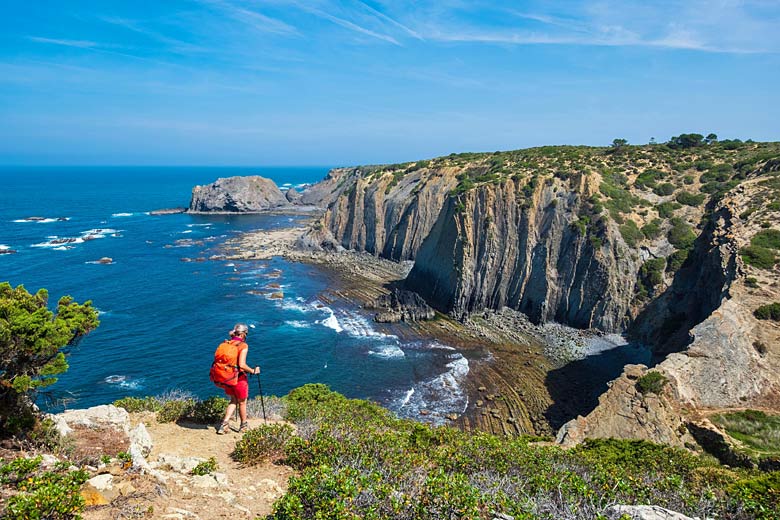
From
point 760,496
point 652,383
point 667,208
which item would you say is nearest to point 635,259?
point 667,208

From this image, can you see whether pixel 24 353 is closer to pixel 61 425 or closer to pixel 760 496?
pixel 61 425

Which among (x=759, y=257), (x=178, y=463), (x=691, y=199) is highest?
(x=691, y=199)

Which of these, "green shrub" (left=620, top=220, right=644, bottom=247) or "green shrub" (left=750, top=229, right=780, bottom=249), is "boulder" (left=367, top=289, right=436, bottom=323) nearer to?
"green shrub" (left=620, top=220, right=644, bottom=247)

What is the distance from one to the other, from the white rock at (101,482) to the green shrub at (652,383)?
24.8m

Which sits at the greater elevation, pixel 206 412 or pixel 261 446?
Answer: pixel 261 446

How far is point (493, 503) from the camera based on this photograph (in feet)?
25.2

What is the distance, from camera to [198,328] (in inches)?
1839

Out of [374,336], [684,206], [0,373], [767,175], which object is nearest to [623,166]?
[684,206]

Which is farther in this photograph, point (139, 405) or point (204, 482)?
point (139, 405)

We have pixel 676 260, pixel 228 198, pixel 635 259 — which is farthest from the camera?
pixel 228 198

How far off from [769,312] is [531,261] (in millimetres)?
25456

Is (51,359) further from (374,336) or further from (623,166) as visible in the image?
(623,166)

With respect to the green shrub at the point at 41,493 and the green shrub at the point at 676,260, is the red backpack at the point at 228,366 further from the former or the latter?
the green shrub at the point at 676,260

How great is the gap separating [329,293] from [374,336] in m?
15.9
